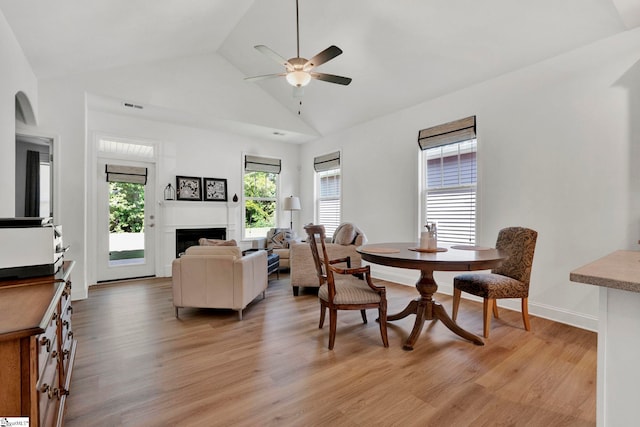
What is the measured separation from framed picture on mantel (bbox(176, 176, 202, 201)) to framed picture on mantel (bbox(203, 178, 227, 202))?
0.13 metres

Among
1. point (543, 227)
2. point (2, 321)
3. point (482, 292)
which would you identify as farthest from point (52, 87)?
point (543, 227)

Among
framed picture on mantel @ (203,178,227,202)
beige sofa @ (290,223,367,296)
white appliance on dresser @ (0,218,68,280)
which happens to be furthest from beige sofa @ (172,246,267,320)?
framed picture on mantel @ (203,178,227,202)

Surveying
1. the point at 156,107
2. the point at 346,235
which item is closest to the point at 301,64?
the point at 346,235

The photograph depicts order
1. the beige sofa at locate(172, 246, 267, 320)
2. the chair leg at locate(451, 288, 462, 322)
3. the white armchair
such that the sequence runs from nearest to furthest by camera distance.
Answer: the chair leg at locate(451, 288, 462, 322) → the beige sofa at locate(172, 246, 267, 320) → the white armchair

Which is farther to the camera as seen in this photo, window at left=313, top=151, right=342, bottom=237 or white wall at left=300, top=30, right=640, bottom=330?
window at left=313, top=151, right=342, bottom=237

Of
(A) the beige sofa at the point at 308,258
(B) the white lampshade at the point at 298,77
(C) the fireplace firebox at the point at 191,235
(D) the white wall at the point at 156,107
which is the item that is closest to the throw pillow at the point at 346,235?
(A) the beige sofa at the point at 308,258

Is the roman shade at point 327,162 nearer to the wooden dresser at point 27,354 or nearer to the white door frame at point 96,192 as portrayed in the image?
the white door frame at point 96,192

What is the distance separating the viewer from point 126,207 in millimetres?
5234

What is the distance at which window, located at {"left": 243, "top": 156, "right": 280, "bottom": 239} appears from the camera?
6.56 m

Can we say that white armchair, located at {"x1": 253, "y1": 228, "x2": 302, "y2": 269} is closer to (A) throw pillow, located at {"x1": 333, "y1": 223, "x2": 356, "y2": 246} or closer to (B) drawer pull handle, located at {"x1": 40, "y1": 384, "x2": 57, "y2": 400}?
(A) throw pillow, located at {"x1": 333, "y1": 223, "x2": 356, "y2": 246}

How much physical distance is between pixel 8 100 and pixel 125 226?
2.84 meters

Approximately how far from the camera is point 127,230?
17.2 ft

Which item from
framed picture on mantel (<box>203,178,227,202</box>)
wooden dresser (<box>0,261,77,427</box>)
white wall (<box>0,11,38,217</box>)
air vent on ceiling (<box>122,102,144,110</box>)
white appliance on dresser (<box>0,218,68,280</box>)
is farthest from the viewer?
framed picture on mantel (<box>203,178,227,202</box>)

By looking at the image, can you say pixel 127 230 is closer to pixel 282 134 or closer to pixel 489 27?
pixel 282 134
